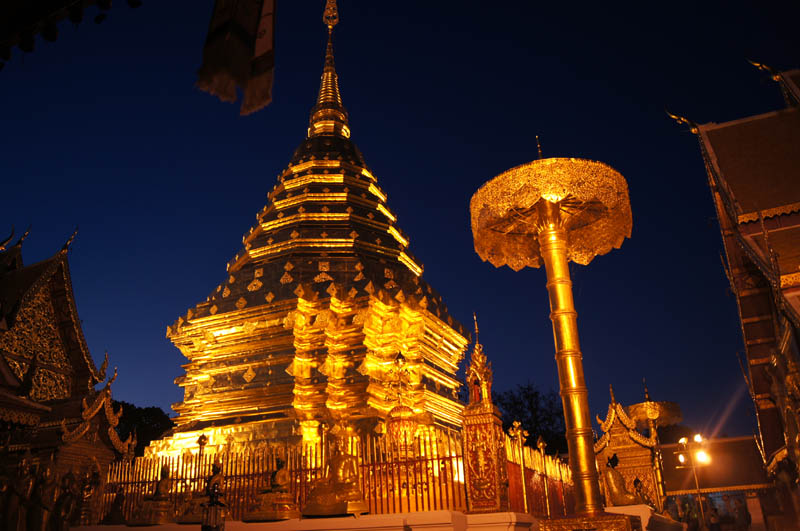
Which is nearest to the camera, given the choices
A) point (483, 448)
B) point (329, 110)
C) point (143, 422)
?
point (483, 448)

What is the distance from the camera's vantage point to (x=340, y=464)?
8578 mm

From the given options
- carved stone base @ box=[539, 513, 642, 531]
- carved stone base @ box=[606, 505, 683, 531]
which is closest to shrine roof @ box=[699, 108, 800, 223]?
carved stone base @ box=[606, 505, 683, 531]

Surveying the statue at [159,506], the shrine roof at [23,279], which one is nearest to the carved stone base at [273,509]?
the statue at [159,506]

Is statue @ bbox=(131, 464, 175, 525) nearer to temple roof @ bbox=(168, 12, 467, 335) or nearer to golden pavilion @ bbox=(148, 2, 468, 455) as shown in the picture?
golden pavilion @ bbox=(148, 2, 468, 455)

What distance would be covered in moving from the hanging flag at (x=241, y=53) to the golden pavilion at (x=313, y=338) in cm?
985

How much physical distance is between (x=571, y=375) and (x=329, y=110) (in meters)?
16.3

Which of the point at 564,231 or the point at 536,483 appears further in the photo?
the point at 536,483

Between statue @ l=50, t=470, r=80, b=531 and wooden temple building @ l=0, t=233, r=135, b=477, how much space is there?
0.76 m

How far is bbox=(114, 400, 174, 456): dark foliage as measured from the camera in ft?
112

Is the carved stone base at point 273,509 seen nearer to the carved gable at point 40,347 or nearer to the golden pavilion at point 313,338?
the golden pavilion at point 313,338

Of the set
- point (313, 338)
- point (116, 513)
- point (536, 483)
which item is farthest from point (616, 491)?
point (116, 513)

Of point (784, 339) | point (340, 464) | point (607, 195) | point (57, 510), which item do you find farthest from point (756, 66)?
point (57, 510)

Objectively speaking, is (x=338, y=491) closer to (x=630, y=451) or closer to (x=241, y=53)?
(x=241, y=53)

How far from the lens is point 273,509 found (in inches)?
339
